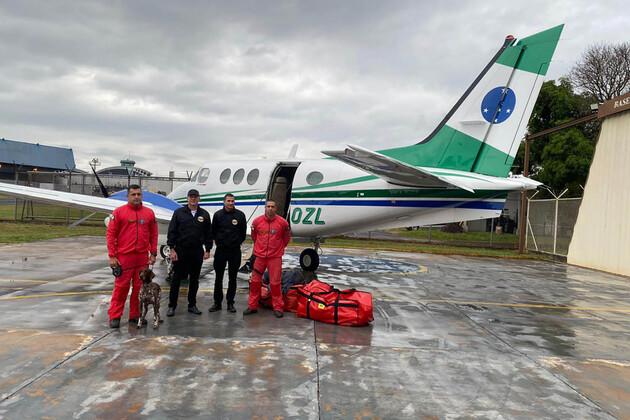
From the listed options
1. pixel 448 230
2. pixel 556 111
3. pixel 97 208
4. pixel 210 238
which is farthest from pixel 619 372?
pixel 448 230

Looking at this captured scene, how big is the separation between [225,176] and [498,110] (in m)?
8.20

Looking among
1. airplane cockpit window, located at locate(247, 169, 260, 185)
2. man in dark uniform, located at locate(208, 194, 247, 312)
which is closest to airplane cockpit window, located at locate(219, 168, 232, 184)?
airplane cockpit window, located at locate(247, 169, 260, 185)

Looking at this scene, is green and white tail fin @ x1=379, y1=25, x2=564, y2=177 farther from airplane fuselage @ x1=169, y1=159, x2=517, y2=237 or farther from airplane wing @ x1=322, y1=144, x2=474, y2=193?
airplane wing @ x1=322, y1=144, x2=474, y2=193

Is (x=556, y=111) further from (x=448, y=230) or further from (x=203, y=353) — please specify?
(x=203, y=353)

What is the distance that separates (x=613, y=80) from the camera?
34.2 metres

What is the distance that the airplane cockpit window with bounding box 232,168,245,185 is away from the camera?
13.0m

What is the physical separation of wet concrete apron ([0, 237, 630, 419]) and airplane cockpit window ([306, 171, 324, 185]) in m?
3.96

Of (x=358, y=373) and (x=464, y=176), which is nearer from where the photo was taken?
(x=358, y=373)

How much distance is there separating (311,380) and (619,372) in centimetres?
408

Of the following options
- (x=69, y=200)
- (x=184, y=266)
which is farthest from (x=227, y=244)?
(x=69, y=200)

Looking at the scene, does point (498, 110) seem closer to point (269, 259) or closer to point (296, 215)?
point (296, 215)

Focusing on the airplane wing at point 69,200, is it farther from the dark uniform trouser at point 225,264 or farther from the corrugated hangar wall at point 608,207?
the corrugated hangar wall at point 608,207

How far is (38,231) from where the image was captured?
875 inches

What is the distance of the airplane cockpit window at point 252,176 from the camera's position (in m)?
12.7
